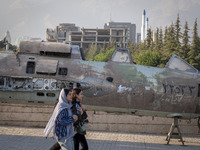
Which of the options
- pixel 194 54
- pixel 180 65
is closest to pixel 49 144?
pixel 180 65

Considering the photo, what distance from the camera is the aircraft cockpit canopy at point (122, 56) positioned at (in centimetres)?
1302

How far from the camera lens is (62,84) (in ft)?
39.9

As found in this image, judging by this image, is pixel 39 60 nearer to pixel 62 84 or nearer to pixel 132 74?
pixel 62 84

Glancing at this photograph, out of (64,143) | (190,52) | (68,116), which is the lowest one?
(64,143)

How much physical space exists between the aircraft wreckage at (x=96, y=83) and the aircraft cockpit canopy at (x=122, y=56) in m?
0.25

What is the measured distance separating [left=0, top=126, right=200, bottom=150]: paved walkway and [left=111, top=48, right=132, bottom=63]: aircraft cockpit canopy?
3.76 meters

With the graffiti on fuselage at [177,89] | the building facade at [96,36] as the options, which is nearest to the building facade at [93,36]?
the building facade at [96,36]

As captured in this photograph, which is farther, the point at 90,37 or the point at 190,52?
the point at 90,37

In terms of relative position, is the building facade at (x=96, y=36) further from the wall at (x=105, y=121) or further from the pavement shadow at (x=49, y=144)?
the pavement shadow at (x=49, y=144)

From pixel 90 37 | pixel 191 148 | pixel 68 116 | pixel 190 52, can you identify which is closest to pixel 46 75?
pixel 68 116

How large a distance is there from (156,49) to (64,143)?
8653cm

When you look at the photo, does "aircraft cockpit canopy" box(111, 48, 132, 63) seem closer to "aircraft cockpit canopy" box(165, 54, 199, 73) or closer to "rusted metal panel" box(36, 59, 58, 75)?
"aircraft cockpit canopy" box(165, 54, 199, 73)

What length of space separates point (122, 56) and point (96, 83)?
193 cm

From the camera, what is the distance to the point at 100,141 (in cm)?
1309
